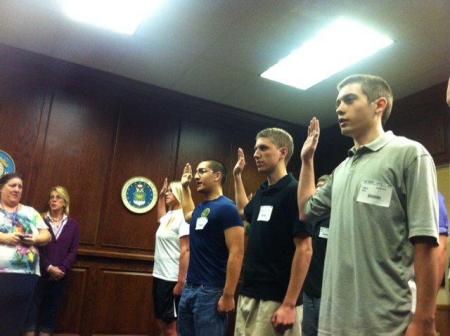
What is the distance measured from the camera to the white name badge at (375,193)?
1.16m

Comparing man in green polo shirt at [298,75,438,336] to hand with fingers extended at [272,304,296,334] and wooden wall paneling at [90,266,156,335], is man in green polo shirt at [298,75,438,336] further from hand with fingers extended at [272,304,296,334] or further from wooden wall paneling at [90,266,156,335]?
wooden wall paneling at [90,266,156,335]

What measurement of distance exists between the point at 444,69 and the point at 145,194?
10.0 feet

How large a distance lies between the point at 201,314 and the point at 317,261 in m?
0.70

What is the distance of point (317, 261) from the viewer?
2.28m

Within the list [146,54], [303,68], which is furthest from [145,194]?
[303,68]

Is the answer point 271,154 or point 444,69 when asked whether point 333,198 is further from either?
point 444,69

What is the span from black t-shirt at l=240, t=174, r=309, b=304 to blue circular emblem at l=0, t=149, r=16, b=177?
2842 mm

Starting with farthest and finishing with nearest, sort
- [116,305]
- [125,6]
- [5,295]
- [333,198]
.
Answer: [116,305]
[125,6]
[5,295]
[333,198]

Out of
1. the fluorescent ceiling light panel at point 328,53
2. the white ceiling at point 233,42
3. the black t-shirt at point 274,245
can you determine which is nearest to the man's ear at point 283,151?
the black t-shirt at point 274,245

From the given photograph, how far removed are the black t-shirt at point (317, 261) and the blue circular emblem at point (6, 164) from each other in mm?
2869

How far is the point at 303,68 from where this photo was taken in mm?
3932

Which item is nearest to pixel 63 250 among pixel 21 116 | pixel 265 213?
Answer: pixel 21 116

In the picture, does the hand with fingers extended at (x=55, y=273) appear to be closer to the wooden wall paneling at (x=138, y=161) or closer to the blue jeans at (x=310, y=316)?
the wooden wall paneling at (x=138, y=161)

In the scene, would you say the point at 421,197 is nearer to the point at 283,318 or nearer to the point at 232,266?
the point at 283,318
